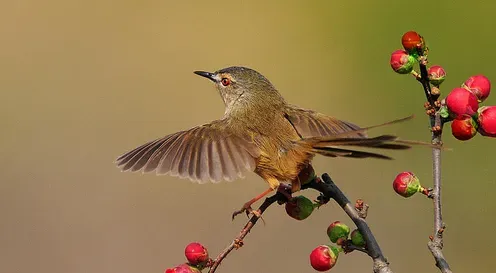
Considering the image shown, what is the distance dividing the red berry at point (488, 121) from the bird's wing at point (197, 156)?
125 cm

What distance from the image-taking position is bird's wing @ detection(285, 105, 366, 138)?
4.38 metres

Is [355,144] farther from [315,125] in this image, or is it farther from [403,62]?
[315,125]

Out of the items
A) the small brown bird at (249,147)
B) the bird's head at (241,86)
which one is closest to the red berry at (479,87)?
the small brown bird at (249,147)

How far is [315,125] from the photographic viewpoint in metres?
4.45

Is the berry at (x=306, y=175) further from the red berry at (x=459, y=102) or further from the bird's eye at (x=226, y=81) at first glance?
the bird's eye at (x=226, y=81)

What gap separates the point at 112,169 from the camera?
9227 millimetres

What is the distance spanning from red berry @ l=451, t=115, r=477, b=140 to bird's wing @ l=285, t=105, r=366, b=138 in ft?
4.42

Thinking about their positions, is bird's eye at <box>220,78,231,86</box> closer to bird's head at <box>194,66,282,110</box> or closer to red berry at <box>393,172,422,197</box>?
bird's head at <box>194,66,282,110</box>

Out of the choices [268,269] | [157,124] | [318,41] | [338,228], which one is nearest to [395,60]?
[338,228]

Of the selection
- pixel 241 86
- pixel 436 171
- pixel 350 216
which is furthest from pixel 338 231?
pixel 241 86

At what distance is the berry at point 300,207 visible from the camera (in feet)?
10.7

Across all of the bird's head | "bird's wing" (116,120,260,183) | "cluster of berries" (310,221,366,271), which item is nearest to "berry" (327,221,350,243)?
"cluster of berries" (310,221,366,271)

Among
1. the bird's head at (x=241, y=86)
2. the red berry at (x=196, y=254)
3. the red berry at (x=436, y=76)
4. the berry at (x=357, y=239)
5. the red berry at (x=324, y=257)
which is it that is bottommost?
the red berry at (x=196, y=254)

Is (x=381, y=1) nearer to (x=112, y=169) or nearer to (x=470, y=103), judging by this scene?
(x=112, y=169)
